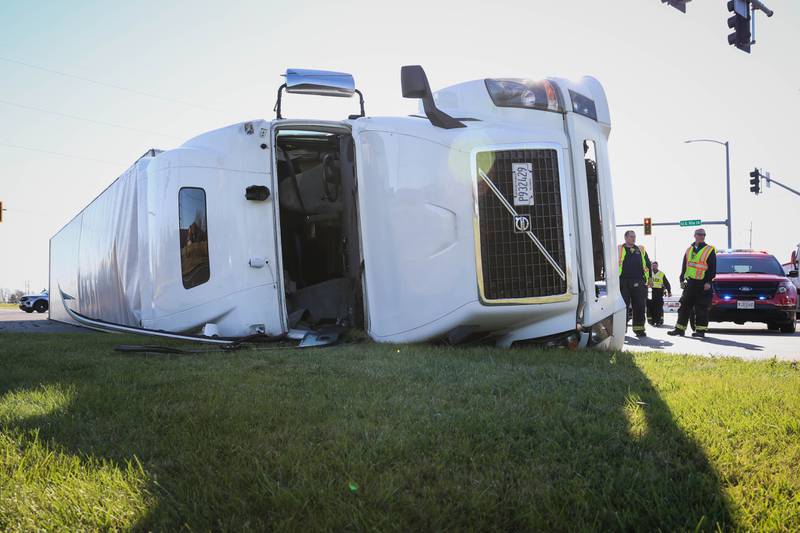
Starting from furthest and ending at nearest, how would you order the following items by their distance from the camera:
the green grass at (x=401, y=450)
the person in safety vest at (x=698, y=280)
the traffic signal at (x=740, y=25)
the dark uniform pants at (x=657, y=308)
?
the traffic signal at (x=740, y=25) → the dark uniform pants at (x=657, y=308) → the person in safety vest at (x=698, y=280) → the green grass at (x=401, y=450)

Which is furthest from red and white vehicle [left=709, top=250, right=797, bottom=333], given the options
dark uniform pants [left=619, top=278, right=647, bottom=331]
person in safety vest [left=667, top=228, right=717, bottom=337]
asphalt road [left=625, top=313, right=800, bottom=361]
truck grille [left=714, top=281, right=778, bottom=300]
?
dark uniform pants [left=619, top=278, right=647, bottom=331]

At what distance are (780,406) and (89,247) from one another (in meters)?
9.37

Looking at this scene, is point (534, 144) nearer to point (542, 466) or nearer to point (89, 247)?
point (542, 466)

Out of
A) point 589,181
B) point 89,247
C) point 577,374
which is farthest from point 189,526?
point 89,247

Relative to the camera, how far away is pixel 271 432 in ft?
7.80

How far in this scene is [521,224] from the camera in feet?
15.7

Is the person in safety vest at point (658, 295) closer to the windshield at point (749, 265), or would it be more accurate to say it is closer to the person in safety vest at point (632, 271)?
the windshield at point (749, 265)

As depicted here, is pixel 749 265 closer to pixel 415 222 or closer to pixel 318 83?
pixel 415 222

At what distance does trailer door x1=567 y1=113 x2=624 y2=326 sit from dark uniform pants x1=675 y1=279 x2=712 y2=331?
4545 mm

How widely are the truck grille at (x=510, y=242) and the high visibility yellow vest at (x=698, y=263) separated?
520cm

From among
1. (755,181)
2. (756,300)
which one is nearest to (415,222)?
(756,300)

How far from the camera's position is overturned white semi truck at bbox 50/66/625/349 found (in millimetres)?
4816

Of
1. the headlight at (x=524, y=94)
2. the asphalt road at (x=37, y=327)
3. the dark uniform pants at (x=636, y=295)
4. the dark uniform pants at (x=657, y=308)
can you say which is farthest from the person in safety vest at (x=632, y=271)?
the asphalt road at (x=37, y=327)

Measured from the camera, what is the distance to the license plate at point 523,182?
15.9 feet
